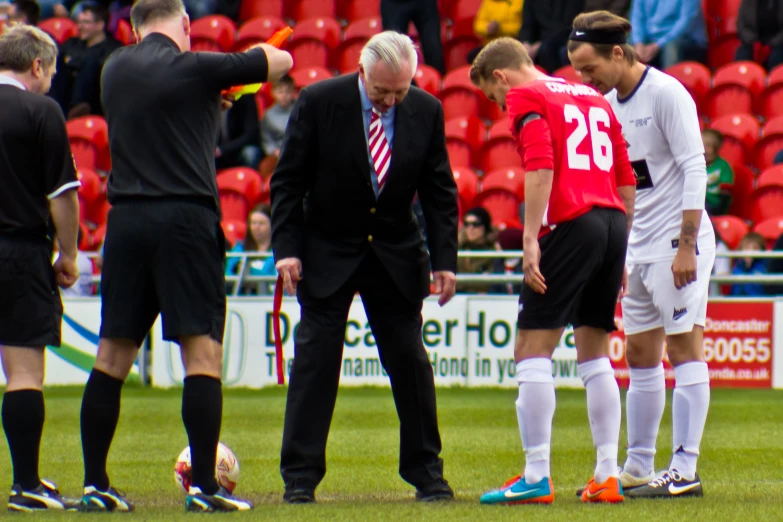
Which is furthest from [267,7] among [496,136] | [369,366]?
[369,366]

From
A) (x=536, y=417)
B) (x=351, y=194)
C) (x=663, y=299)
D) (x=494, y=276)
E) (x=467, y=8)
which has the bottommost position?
(x=494, y=276)

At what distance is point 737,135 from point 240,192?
19.4ft

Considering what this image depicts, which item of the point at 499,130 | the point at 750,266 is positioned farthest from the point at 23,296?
the point at 499,130

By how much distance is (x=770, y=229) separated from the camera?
14039mm

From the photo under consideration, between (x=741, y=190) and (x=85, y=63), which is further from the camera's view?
(x=85, y=63)

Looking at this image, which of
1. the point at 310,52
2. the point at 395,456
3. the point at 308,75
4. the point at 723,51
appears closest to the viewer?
the point at 395,456

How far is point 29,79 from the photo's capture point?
5.86 meters

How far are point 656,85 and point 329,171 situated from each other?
157 cm

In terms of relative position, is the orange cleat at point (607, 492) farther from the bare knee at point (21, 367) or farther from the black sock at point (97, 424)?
the bare knee at point (21, 367)

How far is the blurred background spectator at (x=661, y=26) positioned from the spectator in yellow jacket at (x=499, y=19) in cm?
171

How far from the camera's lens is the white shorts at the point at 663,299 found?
6043 mm

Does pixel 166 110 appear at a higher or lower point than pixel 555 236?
higher

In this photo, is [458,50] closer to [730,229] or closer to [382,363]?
[730,229]

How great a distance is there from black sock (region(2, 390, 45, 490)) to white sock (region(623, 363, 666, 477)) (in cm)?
272
